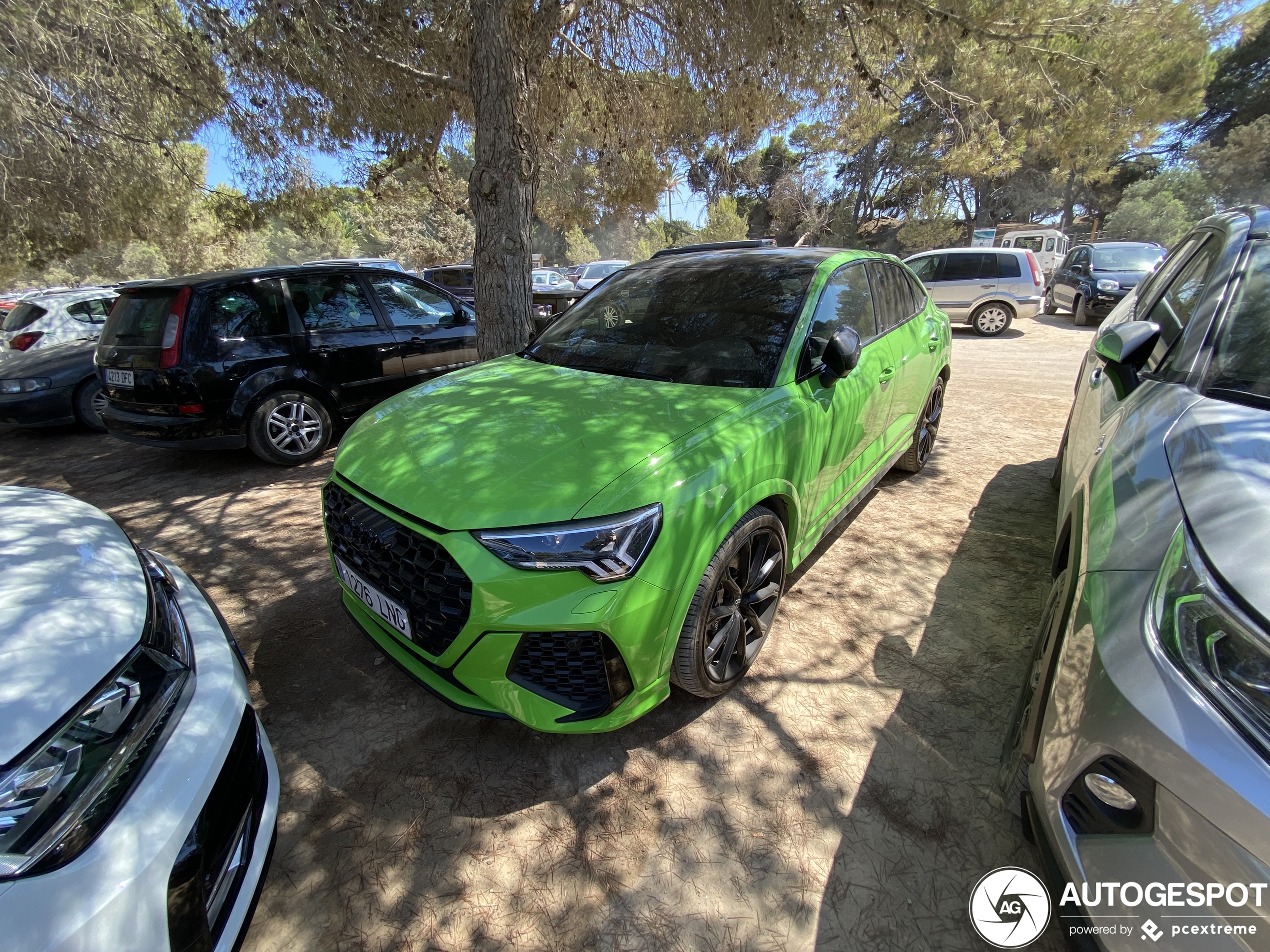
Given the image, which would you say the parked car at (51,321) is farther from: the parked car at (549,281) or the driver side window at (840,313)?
the parked car at (549,281)

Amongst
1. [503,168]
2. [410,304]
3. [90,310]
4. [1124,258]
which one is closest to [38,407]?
[90,310]

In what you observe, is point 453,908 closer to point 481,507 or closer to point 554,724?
point 554,724

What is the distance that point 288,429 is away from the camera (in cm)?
485

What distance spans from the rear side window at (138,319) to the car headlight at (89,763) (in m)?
4.03

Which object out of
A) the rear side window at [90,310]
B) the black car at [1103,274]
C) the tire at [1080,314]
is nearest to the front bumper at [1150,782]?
the rear side window at [90,310]

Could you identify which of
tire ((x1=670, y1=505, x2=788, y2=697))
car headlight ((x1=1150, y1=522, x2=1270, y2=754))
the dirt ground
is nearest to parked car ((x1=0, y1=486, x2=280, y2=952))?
the dirt ground

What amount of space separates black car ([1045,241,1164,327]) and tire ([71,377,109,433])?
52.7ft

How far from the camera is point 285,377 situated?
4.72m

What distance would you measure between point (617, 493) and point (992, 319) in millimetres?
12154

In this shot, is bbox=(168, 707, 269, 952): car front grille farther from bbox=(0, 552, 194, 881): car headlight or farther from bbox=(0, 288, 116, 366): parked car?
bbox=(0, 288, 116, 366): parked car

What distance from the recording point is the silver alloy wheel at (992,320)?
36.1ft

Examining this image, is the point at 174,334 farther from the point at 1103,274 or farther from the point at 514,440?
the point at 1103,274

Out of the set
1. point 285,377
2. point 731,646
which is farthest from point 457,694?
point 285,377

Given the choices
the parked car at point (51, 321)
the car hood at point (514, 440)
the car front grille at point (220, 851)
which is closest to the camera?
the car front grille at point (220, 851)
